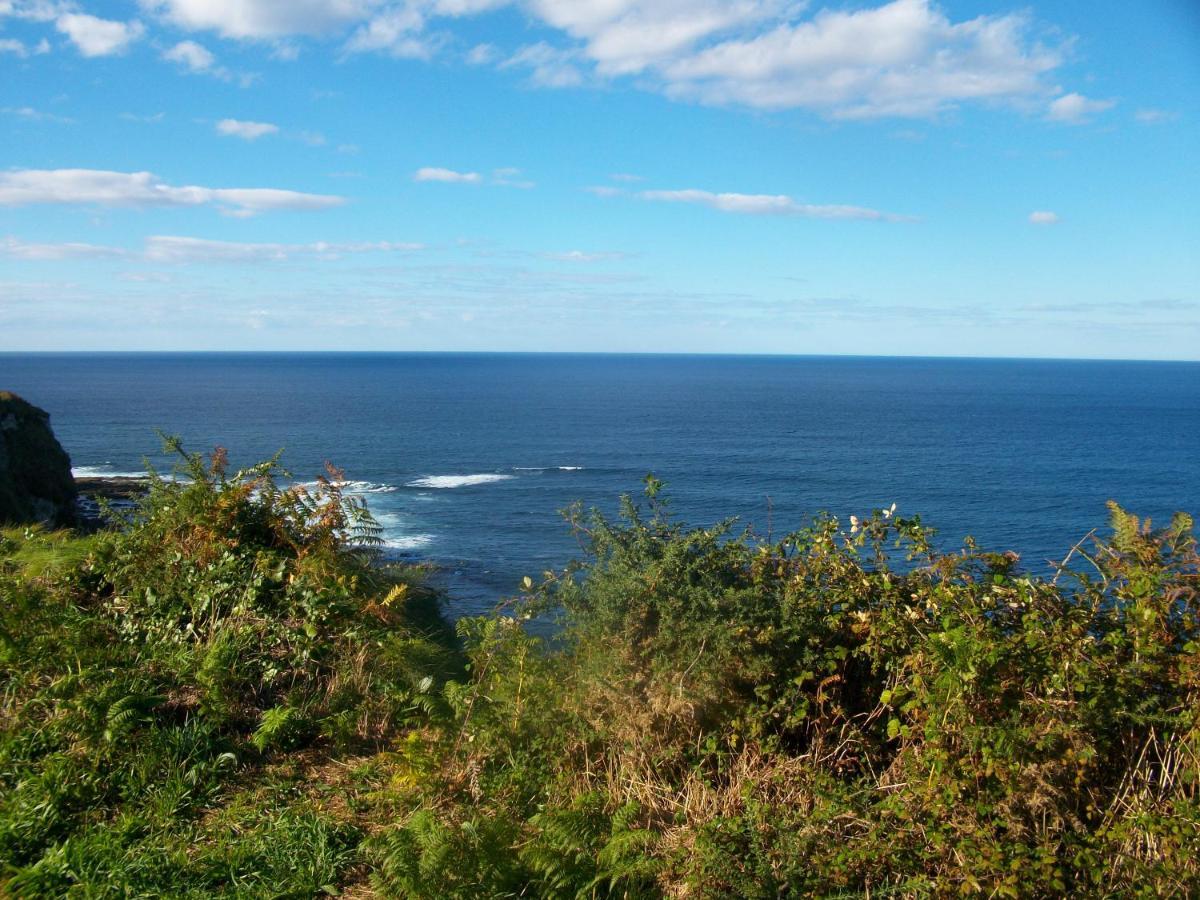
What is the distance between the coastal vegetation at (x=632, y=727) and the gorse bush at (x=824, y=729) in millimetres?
20

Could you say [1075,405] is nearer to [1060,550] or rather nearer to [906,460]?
[906,460]

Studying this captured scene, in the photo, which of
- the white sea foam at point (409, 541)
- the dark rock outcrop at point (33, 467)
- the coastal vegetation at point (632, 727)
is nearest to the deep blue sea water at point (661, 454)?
the white sea foam at point (409, 541)

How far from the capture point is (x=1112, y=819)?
4.41 metres

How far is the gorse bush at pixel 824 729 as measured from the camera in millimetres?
4230

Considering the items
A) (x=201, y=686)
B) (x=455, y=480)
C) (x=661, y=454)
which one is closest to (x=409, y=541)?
(x=455, y=480)

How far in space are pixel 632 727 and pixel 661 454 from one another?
68.7 meters

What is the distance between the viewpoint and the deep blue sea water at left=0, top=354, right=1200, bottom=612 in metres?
46.4

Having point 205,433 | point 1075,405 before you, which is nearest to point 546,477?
point 205,433

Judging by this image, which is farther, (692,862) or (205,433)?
(205,433)

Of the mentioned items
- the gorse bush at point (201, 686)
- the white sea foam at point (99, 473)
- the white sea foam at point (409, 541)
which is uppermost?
the gorse bush at point (201, 686)

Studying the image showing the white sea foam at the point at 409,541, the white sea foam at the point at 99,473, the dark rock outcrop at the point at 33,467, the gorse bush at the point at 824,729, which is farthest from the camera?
the white sea foam at the point at 99,473

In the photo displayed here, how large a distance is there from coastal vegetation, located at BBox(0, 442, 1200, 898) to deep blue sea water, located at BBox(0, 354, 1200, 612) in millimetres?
17533

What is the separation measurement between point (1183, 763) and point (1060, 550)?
4110 cm

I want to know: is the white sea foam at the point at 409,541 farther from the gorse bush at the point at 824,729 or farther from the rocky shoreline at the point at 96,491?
the gorse bush at the point at 824,729
